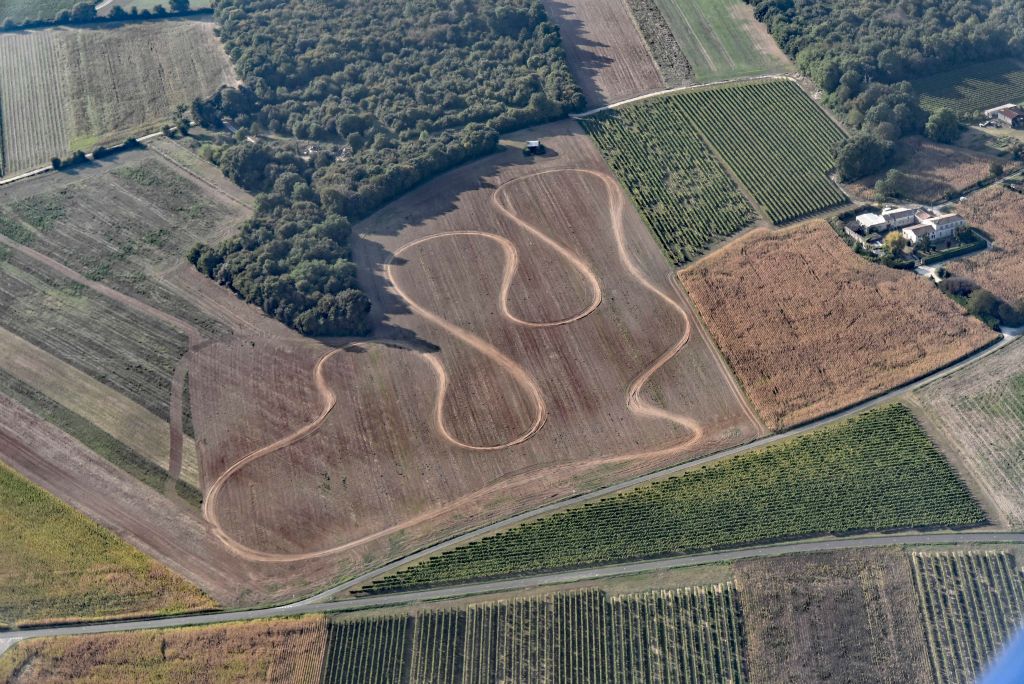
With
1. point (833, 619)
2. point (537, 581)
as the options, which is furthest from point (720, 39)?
point (537, 581)

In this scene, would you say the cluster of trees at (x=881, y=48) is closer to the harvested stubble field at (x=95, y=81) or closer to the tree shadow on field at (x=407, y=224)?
the tree shadow on field at (x=407, y=224)

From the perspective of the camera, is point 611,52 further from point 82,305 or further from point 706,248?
point 82,305

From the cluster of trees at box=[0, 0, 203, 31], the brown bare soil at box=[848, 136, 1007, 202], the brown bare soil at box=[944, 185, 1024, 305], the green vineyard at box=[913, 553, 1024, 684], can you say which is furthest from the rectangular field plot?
the cluster of trees at box=[0, 0, 203, 31]

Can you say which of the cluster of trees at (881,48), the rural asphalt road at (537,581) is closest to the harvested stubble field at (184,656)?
the rural asphalt road at (537,581)

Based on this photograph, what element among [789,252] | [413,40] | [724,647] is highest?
[413,40]

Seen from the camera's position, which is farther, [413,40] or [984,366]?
[413,40]

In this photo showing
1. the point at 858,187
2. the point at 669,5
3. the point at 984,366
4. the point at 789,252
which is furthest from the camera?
the point at 669,5

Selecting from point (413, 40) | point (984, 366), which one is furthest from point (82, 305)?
point (984, 366)
